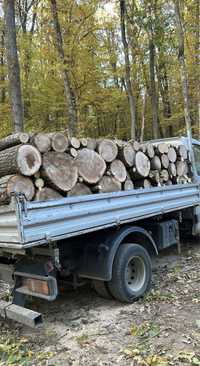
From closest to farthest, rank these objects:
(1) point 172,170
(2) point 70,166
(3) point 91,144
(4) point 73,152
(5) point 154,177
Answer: (2) point 70,166 < (4) point 73,152 < (3) point 91,144 < (5) point 154,177 < (1) point 172,170

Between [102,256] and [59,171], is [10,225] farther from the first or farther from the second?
[102,256]

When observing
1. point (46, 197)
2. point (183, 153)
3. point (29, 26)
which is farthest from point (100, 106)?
point (46, 197)

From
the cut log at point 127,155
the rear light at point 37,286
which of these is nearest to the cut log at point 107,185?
the cut log at point 127,155

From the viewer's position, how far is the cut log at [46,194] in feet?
12.2

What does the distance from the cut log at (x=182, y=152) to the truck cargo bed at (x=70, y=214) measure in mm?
1316

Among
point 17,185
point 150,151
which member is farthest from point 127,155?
point 17,185

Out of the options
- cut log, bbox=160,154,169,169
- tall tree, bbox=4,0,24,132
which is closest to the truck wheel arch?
cut log, bbox=160,154,169,169

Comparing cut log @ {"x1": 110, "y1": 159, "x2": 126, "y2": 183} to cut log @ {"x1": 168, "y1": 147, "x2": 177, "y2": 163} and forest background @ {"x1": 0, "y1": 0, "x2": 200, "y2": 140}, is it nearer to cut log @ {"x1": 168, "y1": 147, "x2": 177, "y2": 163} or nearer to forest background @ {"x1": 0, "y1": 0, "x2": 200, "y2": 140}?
cut log @ {"x1": 168, "y1": 147, "x2": 177, "y2": 163}

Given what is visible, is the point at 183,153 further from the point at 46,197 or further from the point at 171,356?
the point at 171,356

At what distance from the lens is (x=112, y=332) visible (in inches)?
139

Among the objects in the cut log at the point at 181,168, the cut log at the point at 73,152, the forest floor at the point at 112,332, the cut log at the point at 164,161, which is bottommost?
the forest floor at the point at 112,332

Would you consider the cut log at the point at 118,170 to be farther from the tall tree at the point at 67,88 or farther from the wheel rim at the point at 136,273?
the tall tree at the point at 67,88

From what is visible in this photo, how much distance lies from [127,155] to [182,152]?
1.71 meters

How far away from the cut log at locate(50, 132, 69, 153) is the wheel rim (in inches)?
66.8
